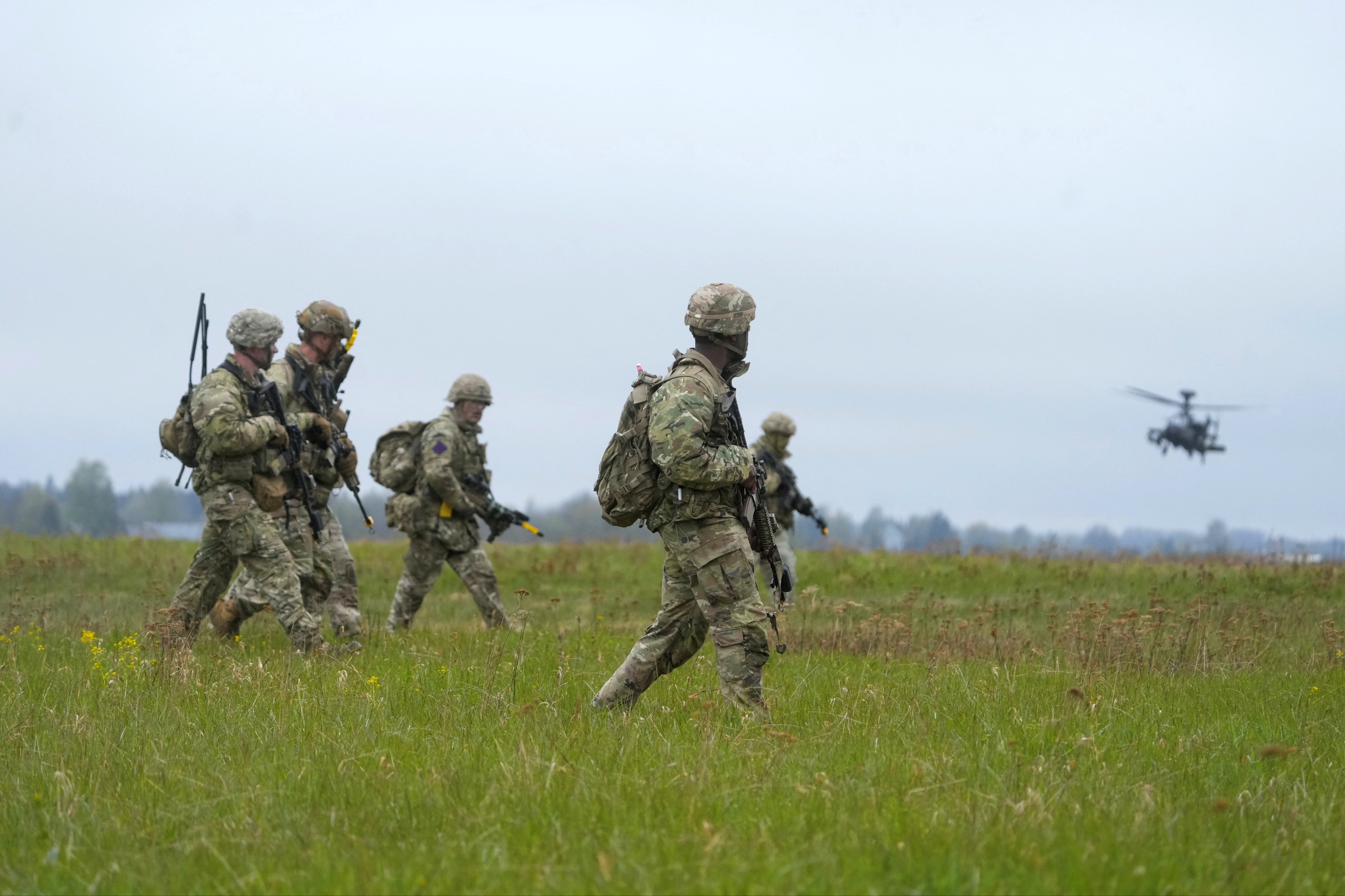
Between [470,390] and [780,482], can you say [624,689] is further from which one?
[780,482]

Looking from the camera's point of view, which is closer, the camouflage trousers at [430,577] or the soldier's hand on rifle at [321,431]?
the soldier's hand on rifle at [321,431]

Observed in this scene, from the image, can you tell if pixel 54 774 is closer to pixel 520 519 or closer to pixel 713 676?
pixel 713 676

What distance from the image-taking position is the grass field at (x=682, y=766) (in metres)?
3.74

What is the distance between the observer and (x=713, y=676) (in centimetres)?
780

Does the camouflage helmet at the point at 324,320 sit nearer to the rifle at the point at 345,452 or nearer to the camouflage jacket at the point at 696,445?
the rifle at the point at 345,452

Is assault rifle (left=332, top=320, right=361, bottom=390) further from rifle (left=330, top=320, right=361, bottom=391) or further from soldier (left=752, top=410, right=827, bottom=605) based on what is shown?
soldier (left=752, top=410, right=827, bottom=605)

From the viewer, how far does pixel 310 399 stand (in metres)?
9.88

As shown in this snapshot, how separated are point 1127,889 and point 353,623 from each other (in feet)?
26.3

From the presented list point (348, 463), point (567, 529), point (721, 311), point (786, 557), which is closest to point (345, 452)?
point (348, 463)

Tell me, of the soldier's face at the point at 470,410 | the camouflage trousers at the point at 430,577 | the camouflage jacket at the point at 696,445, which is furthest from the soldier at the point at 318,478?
the camouflage jacket at the point at 696,445

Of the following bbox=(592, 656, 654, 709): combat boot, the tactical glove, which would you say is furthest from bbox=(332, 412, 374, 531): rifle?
bbox=(592, 656, 654, 709): combat boot

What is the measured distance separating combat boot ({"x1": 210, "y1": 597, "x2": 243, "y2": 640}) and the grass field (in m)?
0.13

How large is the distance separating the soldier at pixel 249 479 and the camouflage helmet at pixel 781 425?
6294mm

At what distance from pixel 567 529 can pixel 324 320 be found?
133 meters
